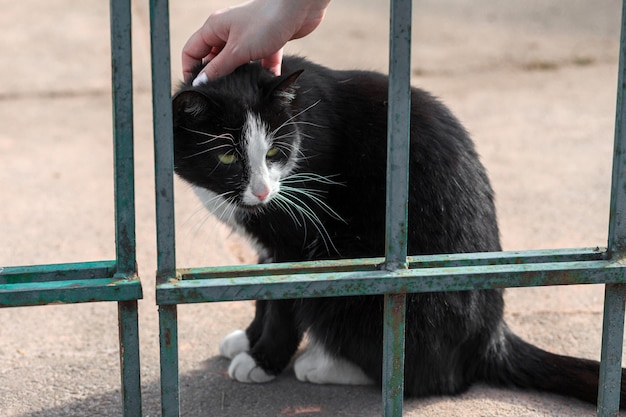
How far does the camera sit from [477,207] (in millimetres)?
2285

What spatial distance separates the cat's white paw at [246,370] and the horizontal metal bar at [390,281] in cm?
75

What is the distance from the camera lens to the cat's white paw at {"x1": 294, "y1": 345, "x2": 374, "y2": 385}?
233cm

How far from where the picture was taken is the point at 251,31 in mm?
2072

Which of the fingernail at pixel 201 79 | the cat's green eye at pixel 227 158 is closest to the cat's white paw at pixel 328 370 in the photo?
the cat's green eye at pixel 227 158

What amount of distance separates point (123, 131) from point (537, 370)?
130 cm

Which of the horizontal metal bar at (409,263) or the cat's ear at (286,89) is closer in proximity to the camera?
the horizontal metal bar at (409,263)

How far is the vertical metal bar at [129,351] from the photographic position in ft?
5.54

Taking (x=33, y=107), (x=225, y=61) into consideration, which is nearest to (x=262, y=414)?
(x=225, y=61)

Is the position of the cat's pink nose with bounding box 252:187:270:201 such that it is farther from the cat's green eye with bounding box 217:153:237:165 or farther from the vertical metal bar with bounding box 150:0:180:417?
the vertical metal bar with bounding box 150:0:180:417

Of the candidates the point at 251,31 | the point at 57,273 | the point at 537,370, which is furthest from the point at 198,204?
the point at 57,273

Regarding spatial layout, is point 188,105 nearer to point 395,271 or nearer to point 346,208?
point 346,208

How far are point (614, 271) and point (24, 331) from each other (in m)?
1.77

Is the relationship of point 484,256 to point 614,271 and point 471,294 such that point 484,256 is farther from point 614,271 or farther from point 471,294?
point 471,294

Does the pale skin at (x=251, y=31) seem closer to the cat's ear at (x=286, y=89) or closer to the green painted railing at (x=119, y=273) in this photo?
the cat's ear at (x=286, y=89)
